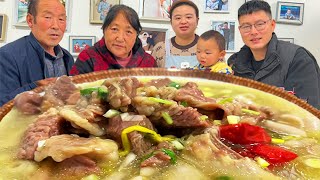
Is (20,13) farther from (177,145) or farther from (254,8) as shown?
(177,145)

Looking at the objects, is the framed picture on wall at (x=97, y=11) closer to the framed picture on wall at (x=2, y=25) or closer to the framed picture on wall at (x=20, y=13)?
the framed picture on wall at (x=20, y=13)

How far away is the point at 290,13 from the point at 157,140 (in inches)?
224

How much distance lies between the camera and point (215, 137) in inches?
46.7

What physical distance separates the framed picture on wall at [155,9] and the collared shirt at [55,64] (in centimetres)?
257

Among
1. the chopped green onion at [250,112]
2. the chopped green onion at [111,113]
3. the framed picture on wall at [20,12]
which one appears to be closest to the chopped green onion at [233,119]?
the chopped green onion at [250,112]

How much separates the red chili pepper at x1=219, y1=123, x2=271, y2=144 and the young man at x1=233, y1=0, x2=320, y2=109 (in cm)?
204

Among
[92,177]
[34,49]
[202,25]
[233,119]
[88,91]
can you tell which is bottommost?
[92,177]

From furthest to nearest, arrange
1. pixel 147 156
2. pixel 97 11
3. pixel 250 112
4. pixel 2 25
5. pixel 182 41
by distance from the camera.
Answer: pixel 97 11
pixel 2 25
pixel 182 41
pixel 250 112
pixel 147 156

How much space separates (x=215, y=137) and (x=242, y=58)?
259cm

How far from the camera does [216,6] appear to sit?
594 cm

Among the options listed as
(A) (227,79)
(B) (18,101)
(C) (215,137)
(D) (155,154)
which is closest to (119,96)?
(D) (155,154)

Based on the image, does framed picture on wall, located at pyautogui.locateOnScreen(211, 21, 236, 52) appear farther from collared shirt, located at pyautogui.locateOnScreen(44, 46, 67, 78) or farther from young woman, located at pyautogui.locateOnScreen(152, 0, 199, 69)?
collared shirt, located at pyautogui.locateOnScreen(44, 46, 67, 78)

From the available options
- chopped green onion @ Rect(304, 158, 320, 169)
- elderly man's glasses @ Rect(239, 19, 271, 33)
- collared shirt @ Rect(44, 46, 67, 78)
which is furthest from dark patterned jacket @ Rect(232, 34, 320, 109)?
chopped green onion @ Rect(304, 158, 320, 169)

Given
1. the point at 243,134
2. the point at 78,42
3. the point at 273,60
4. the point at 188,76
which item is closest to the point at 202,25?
the point at 78,42
